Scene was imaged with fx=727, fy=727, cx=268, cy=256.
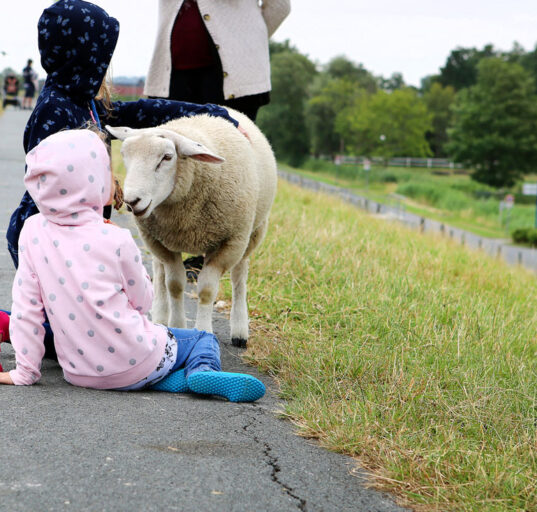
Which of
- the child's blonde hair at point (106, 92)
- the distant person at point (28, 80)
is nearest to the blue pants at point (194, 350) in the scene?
the child's blonde hair at point (106, 92)

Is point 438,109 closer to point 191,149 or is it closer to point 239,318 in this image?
point 239,318

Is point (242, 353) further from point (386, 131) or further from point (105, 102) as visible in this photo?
point (386, 131)

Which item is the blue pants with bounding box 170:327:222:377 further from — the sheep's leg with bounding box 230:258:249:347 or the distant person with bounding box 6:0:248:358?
the sheep's leg with bounding box 230:258:249:347

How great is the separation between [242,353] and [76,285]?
4.94ft

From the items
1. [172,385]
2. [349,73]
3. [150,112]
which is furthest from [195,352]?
[349,73]

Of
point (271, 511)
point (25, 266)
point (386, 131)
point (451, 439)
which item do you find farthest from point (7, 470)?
point (386, 131)

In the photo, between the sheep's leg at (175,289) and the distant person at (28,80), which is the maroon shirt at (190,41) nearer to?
the sheep's leg at (175,289)

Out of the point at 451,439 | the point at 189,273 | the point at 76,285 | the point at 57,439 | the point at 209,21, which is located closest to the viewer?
the point at 57,439

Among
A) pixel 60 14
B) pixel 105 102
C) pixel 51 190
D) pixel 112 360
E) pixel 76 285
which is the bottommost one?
pixel 112 360

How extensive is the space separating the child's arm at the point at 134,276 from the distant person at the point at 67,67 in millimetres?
629

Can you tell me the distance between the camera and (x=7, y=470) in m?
2.13

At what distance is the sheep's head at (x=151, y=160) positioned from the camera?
3383 mm

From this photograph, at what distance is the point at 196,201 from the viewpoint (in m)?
3.92

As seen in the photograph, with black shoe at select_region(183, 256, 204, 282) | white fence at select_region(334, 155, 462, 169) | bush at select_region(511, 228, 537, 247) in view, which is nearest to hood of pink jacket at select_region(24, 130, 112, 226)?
black shoe at select_region(183, 256, 204, 282)
